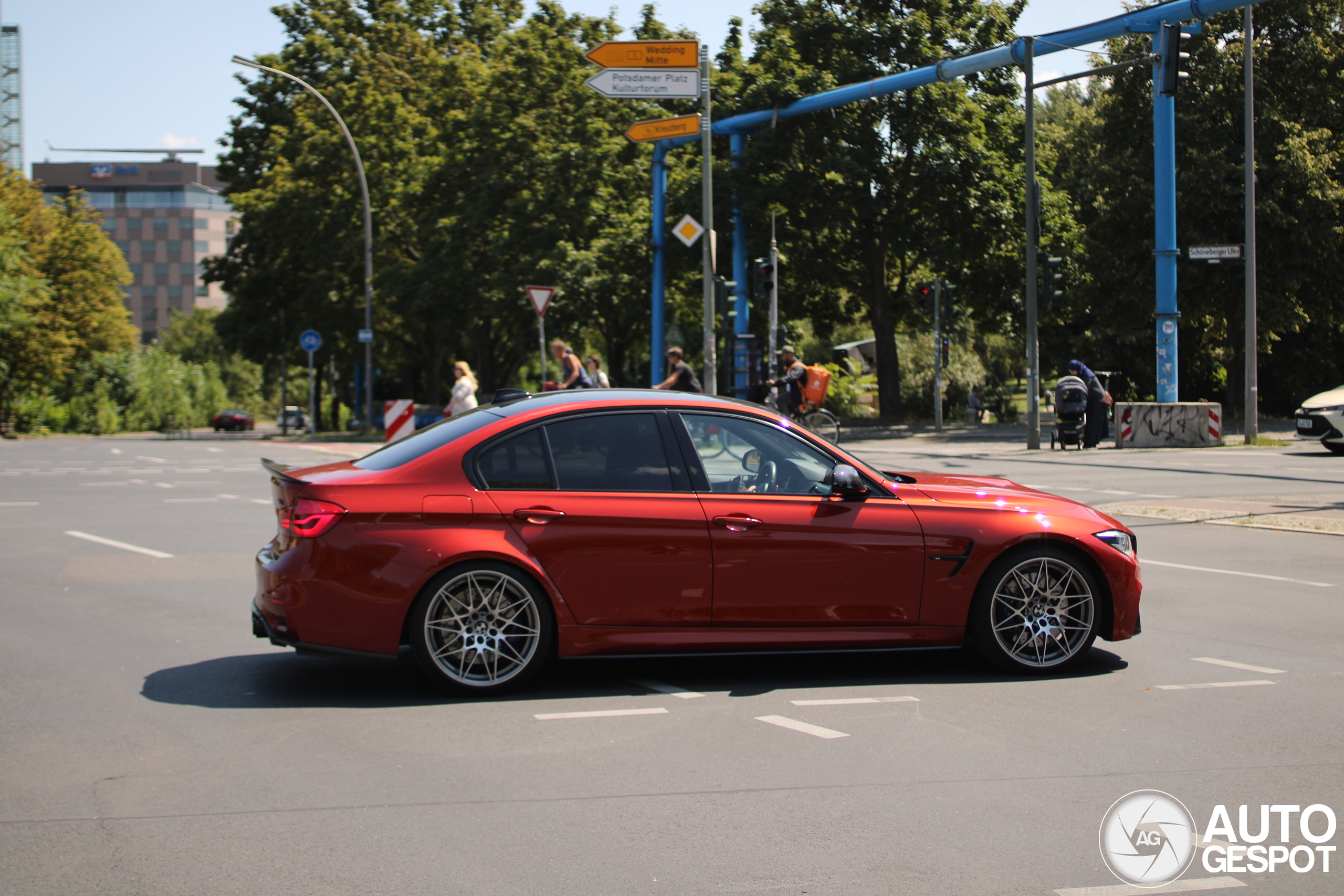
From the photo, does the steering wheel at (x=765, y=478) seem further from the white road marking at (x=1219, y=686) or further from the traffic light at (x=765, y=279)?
the traffic light at (x=765, y=279)

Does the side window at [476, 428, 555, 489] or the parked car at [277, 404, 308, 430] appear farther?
the parked car at [277, 404, 308, 430]

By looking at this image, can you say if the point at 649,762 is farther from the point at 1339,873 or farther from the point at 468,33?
the point at 468,33

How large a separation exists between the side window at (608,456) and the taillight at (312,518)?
1031mm

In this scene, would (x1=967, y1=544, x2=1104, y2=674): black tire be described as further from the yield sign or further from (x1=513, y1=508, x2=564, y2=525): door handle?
the yield sign

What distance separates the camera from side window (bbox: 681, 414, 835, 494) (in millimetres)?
6301

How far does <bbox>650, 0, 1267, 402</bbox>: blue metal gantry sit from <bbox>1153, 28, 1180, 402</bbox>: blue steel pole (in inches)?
0.7

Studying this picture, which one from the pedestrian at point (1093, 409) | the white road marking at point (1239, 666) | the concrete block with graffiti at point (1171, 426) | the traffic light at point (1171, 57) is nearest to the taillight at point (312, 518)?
the white road marking at point (1239, 666)

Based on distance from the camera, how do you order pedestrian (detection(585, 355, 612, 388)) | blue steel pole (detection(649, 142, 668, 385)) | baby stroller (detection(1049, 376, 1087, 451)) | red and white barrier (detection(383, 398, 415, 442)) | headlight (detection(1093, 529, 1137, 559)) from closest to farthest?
headlight (detection(1093, 529, 1137, 559))
red and white barrier (detection(383, 398, 415, 442))
pedestrian (detection(585, 355, 612, 388))
baby stroller (detection(1049, 376, 1087, 451))
blue steel pole (detection(649, 142, 668, 385))

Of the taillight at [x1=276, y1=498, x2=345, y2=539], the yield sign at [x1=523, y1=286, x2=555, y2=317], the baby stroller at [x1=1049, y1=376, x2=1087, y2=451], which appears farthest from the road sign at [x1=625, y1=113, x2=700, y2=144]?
the taillight at [x1=276, y1=498, x2=345, y2=539]

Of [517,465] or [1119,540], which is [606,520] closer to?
[517,465]

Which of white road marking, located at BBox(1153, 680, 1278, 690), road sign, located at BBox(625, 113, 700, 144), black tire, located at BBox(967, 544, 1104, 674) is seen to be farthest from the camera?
road sign, located at BBox(625, 113, 700, 144)

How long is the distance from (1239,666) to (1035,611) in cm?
117

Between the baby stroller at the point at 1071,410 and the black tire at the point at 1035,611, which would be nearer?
the black tire at the point at 1035,611

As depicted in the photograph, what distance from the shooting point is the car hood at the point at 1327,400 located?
74.8ft
